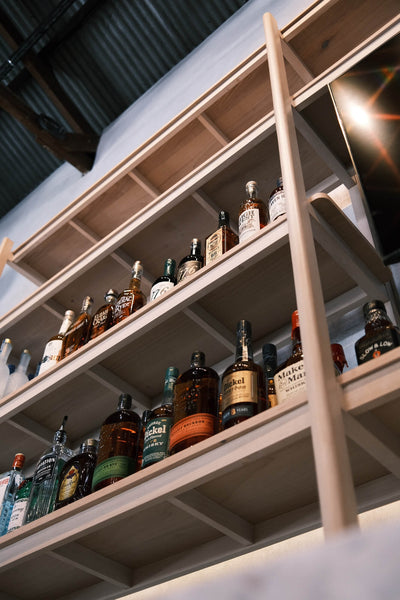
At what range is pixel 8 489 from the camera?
5.71 ft

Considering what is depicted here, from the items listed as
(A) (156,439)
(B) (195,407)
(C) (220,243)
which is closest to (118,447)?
(A) (156,439)

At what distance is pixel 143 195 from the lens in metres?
2.09

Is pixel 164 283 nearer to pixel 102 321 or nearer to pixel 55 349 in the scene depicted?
pixel 102 321

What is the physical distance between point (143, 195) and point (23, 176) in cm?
235

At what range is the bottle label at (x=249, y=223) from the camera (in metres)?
1.47

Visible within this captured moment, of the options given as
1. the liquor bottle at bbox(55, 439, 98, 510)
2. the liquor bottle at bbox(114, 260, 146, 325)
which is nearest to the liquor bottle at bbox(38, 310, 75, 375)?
the liquor bottle at bbox(114, 260, 146, 325)

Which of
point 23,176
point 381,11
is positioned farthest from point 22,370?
point 23,176

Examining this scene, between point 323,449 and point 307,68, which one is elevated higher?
point 307,68

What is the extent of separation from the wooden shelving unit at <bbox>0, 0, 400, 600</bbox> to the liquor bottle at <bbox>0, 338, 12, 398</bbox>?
0.04 m

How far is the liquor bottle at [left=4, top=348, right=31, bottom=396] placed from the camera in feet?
7.14

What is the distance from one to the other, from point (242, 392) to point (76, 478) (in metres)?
0.54

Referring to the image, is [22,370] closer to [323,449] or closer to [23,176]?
[323,449]

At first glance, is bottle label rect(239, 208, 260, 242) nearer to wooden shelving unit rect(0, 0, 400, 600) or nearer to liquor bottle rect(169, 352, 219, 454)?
wooden shelving unit rect(0, 0, 400, 600)

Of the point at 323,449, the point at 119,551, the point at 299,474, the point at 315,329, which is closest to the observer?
the point at 323,449
